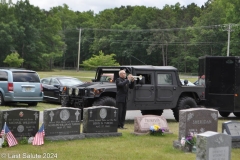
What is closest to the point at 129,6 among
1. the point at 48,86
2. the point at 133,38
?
the point at 133,38

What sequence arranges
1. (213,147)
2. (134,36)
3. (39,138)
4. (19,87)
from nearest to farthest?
(213,147) → (39,138) → (19,87) → (134,36)

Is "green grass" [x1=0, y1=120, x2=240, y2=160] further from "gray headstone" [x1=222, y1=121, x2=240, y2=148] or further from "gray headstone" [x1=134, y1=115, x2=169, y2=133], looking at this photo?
"gray headstone" [x1=134, y1=115, x2=169, y2=133]

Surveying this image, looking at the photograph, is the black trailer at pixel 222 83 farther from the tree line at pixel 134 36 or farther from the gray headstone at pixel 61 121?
the tree line at pixel 134 36

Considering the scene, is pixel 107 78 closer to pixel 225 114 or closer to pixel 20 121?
pixel 20 121

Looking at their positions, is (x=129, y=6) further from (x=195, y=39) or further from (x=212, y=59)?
(x=212, y=59)

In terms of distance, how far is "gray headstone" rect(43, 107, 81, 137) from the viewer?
9656 mm

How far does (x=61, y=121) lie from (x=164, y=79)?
20.1 feet

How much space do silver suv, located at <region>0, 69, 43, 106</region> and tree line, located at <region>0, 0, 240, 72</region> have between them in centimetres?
5565

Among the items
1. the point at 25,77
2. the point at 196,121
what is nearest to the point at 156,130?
the point at 196,121

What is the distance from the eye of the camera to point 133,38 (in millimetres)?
94625

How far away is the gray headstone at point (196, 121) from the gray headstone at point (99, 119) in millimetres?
2025

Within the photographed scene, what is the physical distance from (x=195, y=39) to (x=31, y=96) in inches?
2658

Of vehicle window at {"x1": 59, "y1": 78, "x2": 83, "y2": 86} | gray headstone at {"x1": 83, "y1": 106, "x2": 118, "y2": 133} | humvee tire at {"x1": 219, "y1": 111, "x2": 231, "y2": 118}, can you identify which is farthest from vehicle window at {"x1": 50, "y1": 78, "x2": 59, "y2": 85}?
gray headstone at {"x1": 83, "y1": 106, "x2": 118, "y2": 133}

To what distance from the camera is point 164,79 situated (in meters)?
15.1
